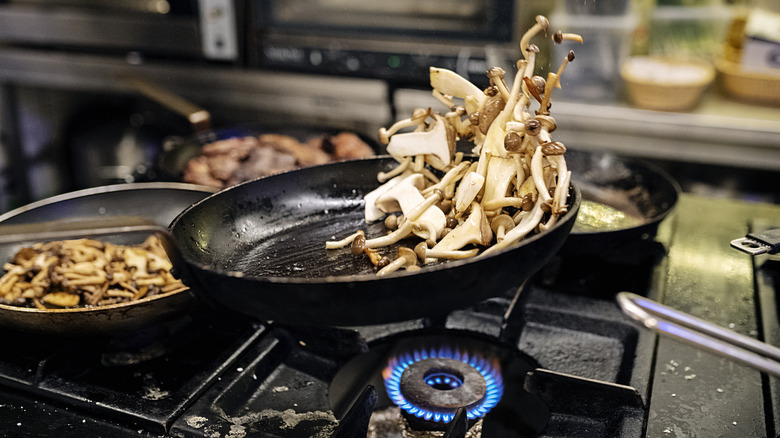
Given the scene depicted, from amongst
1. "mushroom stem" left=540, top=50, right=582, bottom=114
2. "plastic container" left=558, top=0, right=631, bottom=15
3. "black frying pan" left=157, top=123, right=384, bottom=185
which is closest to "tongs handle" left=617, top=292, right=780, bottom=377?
"mushroom stem" left=540, top=50, right=582, bottom=114

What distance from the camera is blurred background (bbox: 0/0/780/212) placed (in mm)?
2486

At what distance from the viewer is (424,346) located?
124cm

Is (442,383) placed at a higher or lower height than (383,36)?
lower

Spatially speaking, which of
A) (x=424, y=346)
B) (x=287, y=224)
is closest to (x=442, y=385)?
(x=424, y=346)

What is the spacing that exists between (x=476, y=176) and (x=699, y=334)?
43 cm

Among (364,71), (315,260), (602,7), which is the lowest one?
(315,260)

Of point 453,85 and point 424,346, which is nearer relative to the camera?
point 453,85

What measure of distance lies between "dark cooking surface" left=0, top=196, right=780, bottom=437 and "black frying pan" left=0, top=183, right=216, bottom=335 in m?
0.08

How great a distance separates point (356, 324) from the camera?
2.67 ft


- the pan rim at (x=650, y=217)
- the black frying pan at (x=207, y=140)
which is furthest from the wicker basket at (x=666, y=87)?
the black frying pan at (x=207, y=140)

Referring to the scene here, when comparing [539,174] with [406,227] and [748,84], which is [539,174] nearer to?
[406,227]

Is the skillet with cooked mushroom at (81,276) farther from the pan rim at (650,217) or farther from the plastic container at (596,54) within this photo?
the plastic container at (596,54)

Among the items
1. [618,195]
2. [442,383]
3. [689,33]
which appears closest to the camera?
[442,383]

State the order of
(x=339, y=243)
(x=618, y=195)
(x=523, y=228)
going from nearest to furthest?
(x=523, y=228) < (x=339, y=243) < (x=618, y=195)
